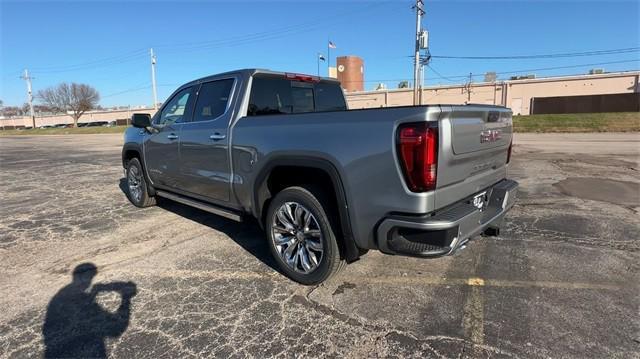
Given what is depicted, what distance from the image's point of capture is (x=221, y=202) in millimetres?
4477

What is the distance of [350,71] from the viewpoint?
7188cm

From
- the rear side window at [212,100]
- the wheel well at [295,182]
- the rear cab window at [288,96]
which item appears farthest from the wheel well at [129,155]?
the wheel well at [295,182]

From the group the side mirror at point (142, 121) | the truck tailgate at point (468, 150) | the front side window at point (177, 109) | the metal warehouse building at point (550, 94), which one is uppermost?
the metal warehouse building at point (550, 94)

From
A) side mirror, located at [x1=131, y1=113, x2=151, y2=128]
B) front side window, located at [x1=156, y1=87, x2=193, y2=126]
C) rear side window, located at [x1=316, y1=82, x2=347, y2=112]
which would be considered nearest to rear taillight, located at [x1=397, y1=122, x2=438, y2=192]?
rear side window, located at [x1=316, y1=82, x2=347, y2=112]

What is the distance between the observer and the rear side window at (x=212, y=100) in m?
4.39

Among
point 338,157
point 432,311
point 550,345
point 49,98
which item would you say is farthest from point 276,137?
point 49,98

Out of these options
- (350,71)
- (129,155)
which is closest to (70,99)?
(350,71)

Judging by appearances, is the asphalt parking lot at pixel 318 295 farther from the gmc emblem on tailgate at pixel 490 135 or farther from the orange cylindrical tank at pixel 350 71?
the orange cylindrical tank at pixel 350 71

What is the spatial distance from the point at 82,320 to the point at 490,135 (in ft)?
11.7

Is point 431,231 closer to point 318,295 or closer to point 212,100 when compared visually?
point 318,295

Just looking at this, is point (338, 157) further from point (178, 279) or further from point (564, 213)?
point (564, 213)

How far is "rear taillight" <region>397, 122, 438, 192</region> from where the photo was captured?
2660 millimetres

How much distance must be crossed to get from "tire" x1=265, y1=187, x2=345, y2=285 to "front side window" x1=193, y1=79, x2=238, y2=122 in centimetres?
140

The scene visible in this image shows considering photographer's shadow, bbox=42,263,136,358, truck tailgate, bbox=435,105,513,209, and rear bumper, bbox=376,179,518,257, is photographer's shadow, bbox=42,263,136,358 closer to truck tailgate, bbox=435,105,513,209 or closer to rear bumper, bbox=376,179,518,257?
rear bumper, bbox=376,179,518,257
